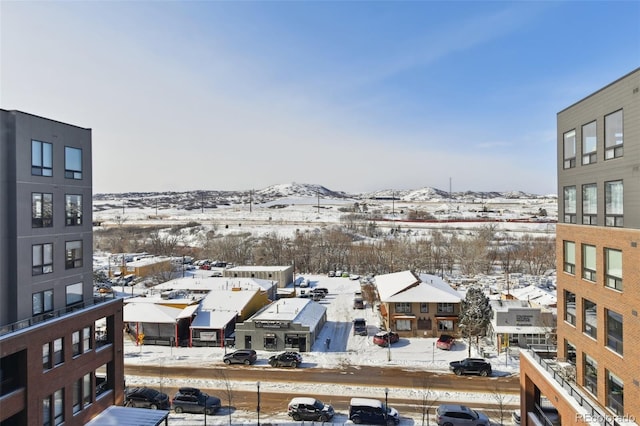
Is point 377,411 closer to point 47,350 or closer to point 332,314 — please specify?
point 47,350

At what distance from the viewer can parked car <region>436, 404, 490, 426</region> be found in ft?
65.5

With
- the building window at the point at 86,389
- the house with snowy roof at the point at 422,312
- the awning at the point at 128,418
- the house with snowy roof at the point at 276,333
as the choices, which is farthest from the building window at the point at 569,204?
the house with snowy roof at the point at 422,312

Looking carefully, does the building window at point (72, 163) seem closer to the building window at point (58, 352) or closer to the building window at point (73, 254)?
the building window at point (73, 254)

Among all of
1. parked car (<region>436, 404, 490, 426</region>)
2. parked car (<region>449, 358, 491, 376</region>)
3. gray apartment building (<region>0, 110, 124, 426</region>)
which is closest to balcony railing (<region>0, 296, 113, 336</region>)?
gray apartment building (<region>0, 110, 124, 426</region>)

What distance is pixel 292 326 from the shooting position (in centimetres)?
3225

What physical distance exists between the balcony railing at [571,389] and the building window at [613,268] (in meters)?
3.25

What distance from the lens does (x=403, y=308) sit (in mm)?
35875

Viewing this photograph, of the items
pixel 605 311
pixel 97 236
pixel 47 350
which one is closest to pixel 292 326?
pixel 47 350

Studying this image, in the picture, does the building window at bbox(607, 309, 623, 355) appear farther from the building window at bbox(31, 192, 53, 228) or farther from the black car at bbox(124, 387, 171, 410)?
the black car at bbox(124, 387, 171, 410)

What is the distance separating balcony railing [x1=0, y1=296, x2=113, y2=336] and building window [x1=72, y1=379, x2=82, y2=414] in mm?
2967

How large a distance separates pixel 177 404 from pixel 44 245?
1104cm

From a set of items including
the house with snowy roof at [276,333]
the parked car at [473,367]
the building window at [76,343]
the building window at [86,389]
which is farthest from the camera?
the house with snowy roof at [276,333]

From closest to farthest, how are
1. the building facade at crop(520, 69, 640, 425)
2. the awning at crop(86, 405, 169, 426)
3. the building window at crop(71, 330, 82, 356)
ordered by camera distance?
1. the building facade at crop(520, 69, 640, 425)
2. the building window at crop(71, 330, 82, 356)
3. the awning at crop(86, 405, 169, 426)

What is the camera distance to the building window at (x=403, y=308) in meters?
35.8
